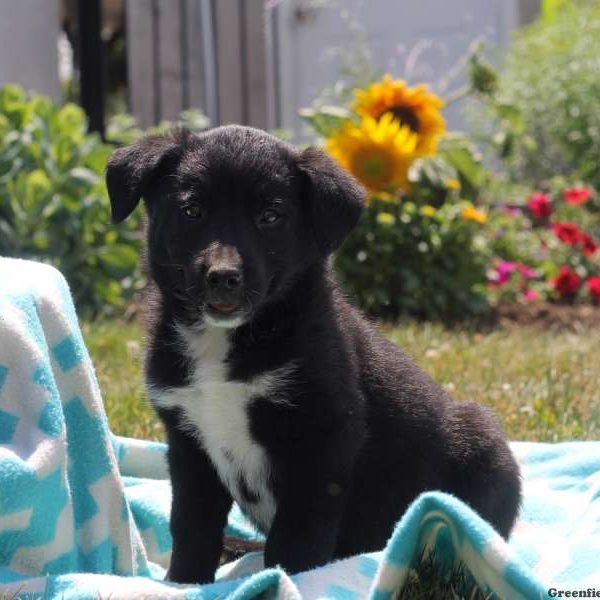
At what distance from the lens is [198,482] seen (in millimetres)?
2621

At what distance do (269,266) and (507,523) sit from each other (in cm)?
103

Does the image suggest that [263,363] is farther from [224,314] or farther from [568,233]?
[568,233]

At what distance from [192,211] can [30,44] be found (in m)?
5.55

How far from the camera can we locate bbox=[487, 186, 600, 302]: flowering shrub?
6773mm

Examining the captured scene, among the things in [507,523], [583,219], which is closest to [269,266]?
[507,523]

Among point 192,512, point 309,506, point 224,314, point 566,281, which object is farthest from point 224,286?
point 566,281

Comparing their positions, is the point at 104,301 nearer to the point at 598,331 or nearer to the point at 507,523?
the point at 598,331

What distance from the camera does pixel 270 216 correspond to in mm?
2439

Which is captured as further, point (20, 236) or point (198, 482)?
point (20, 236)

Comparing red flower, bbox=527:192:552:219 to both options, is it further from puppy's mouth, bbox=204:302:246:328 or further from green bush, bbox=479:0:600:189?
puppy's mouth, bbox=204:302:246:328

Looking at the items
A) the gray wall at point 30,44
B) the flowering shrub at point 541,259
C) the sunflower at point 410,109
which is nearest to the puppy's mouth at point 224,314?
the sunflower at point 410,109

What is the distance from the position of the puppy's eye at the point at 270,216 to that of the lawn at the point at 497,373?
96cm

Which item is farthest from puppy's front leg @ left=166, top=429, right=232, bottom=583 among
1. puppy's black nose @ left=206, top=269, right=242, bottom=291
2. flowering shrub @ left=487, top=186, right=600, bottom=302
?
flowering shrub @ left=487, top=186, right=600, bottom=302

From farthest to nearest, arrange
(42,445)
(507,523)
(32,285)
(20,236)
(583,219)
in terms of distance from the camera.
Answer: (583,219) → (20,236) → (507,523) → (32,285) → (42,445)
